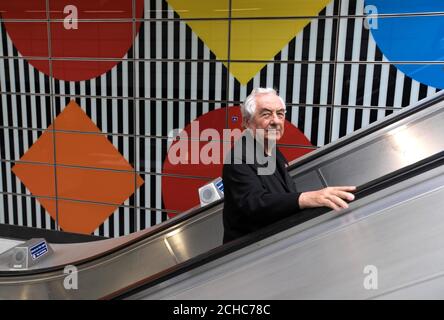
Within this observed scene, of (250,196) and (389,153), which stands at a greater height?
(389,153)

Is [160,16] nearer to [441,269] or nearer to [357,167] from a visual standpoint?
[357,167]

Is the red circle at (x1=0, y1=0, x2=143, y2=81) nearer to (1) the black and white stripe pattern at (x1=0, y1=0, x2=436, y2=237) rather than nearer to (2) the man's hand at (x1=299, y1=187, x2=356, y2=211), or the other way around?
(1) the black and white stripe pattern at (x1=0, y1=0, x2=436, y2=237)

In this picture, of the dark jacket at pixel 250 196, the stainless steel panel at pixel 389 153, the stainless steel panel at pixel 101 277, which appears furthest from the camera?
the stainless steel panel at pixel 101 277

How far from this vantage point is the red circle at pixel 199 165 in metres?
3.93

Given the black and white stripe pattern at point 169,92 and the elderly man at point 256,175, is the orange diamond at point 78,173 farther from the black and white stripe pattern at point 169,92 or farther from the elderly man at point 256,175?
the elderly man at point 256,175

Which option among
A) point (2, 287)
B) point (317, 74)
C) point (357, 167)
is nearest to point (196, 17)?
point (317, 74)

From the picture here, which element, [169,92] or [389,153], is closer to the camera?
[389,153]

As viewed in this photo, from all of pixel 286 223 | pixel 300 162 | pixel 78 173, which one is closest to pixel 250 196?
pixel 286 223

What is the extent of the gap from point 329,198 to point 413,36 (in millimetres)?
2737

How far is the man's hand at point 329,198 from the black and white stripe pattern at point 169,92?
2.55 metres

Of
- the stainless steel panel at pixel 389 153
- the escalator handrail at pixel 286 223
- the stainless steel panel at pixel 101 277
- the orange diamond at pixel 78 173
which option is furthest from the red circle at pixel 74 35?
the escalator handrail at pixel 286 223

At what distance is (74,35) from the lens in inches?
174

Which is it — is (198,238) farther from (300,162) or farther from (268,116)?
(268,116)

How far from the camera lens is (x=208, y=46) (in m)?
4.00
